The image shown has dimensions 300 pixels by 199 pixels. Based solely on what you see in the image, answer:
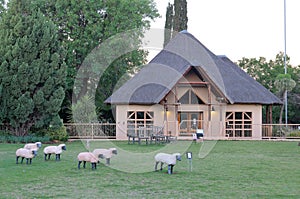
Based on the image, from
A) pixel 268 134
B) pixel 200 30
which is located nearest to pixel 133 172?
pixel 268 134

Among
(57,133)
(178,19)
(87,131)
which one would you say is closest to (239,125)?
(87,131)

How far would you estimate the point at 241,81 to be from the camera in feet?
111

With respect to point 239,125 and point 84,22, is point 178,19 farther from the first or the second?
point 239,125

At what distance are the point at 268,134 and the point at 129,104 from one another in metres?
9.83

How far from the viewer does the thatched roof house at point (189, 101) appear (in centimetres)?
3042

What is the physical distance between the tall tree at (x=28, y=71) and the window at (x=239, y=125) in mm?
A: 11983

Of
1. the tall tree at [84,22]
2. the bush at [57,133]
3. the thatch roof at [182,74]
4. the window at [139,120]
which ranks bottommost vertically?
the bush at [57,133]

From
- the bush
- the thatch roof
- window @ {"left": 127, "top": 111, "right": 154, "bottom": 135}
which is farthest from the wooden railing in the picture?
the bush

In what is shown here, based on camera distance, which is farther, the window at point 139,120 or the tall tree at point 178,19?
the tall tree at point 178,19

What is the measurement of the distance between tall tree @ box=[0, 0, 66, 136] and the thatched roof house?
19.6ft

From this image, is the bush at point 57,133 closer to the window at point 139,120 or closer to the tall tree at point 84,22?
the window at point 139,120

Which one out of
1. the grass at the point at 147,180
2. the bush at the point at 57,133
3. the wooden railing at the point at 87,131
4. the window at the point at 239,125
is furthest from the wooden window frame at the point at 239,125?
the grass at the point at 147,180

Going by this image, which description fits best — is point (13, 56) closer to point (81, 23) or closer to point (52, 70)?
point (52, 70)

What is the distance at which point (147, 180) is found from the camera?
11141 millimetres
